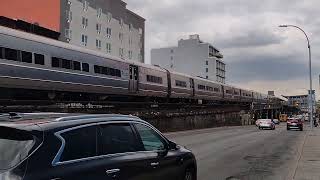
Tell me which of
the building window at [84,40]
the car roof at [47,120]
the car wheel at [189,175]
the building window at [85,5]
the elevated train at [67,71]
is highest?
the building window at [85,5]

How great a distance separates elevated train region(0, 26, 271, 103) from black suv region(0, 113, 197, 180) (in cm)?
1606

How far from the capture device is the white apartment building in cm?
7425

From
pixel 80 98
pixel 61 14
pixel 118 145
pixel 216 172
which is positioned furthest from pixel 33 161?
pixel 61 14

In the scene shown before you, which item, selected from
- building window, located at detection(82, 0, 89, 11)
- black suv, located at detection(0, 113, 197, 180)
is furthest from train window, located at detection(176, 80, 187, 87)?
black suv, located at detection(0, 113, 197, 180)

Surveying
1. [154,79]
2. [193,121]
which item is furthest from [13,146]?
[193,121]

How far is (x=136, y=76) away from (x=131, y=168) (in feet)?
108

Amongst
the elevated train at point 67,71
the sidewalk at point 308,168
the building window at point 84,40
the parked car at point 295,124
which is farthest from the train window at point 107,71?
the building window at point 84,40

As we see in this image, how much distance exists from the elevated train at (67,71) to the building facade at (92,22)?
94.4 feet

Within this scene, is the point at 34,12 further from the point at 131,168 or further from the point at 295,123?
the point at 131,168

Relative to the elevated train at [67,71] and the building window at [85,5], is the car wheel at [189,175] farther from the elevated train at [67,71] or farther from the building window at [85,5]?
the building window at [85,5]

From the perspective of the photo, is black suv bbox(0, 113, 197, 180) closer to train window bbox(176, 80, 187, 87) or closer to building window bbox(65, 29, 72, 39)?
train window bbox(176, 80, 187, 87)

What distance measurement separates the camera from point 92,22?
80.1 m

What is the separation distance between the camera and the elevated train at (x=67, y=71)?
912 inches

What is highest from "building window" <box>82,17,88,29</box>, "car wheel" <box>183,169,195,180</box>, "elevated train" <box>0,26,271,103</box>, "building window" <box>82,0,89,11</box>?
"building window" <box>82,0,89,11</box>
